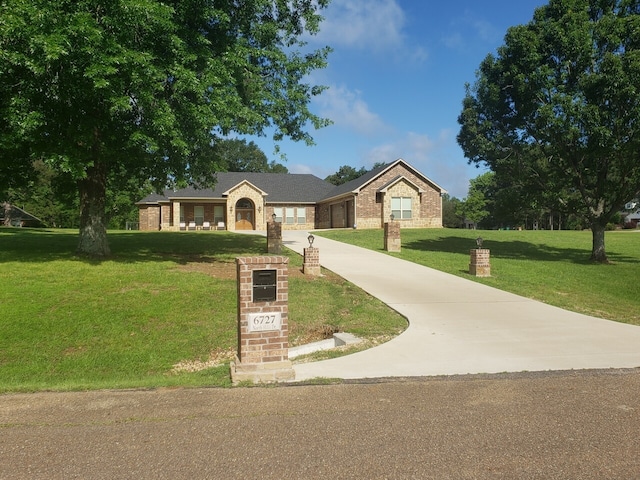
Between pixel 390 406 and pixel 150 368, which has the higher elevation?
pixel 390 406

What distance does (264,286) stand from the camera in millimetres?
5355

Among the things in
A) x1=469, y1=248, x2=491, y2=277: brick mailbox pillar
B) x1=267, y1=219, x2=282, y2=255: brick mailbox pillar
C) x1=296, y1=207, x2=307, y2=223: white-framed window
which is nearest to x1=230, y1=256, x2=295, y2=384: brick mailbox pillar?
x1=469, y1=248, x2=491, y2=277: brick mailbox pillar

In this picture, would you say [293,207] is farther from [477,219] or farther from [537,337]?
[477,219]

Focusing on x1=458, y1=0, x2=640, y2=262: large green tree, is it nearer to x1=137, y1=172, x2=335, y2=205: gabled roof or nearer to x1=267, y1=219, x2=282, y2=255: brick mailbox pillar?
x1=267, y1=219, x2=282, y2=255: brick mailbox pillar

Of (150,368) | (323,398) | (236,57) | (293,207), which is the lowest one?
(150,368)

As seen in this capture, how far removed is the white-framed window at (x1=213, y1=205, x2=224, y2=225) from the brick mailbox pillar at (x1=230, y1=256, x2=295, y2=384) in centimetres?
3307

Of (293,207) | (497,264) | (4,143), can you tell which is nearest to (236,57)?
(4,143)

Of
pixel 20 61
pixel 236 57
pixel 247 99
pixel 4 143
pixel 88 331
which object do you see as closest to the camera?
pixel 88 331

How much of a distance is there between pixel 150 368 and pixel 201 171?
10.1 m

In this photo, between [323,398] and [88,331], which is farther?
[88,331]

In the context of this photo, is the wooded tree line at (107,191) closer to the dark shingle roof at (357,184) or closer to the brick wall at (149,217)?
the brick wall at (149,217)

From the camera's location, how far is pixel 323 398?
4.48 m

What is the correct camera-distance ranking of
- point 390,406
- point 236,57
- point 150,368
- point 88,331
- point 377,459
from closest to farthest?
point 377,459 → point 390,406 → point 150,368 → point 88,331 → point 236,57

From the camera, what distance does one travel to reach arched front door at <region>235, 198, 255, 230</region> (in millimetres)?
37906
